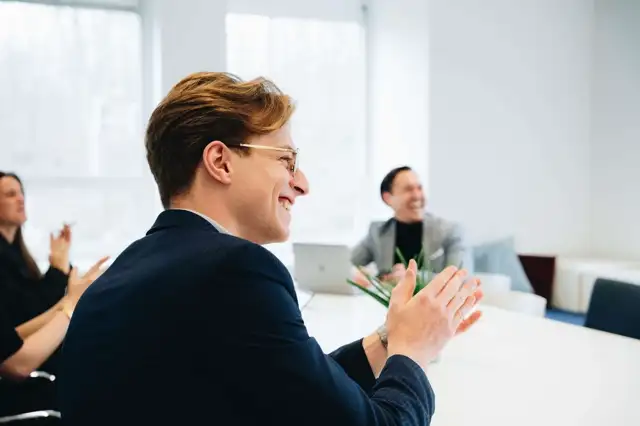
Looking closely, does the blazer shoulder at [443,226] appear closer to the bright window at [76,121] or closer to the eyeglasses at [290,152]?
the bright window at [76,121]

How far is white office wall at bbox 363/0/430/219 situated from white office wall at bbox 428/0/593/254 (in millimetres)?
104

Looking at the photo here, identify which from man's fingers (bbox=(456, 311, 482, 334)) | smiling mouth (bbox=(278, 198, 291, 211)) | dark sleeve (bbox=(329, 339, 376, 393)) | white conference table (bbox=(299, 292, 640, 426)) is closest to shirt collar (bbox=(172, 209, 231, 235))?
smiling mouth (bbox=(278, 198, 291, 211))

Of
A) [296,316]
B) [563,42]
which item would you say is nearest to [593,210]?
[563,42]

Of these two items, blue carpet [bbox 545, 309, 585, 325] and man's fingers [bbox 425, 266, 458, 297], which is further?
blue carpet [bbox 545, 309, 585, 325]

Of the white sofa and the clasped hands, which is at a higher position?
the clasped hands

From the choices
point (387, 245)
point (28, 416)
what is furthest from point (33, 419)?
point (387, 245)

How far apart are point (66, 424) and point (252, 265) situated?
1.23ft

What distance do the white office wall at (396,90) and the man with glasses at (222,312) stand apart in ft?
15.0

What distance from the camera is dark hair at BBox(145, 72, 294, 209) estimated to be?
3.51ft

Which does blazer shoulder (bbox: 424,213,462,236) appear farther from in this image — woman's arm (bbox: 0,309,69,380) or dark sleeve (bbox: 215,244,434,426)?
dark sleeve (bbox: 215,244,434,426)

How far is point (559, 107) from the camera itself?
6.23 meters

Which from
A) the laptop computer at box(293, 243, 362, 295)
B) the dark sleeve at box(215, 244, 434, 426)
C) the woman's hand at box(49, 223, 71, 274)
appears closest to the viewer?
the dark sleeve at box(215, 244, 434, 426)

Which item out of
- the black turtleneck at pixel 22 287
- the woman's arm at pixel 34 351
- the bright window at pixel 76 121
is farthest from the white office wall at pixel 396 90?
the woman's arm at pixel 34 351

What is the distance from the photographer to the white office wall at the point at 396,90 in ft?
18.4
